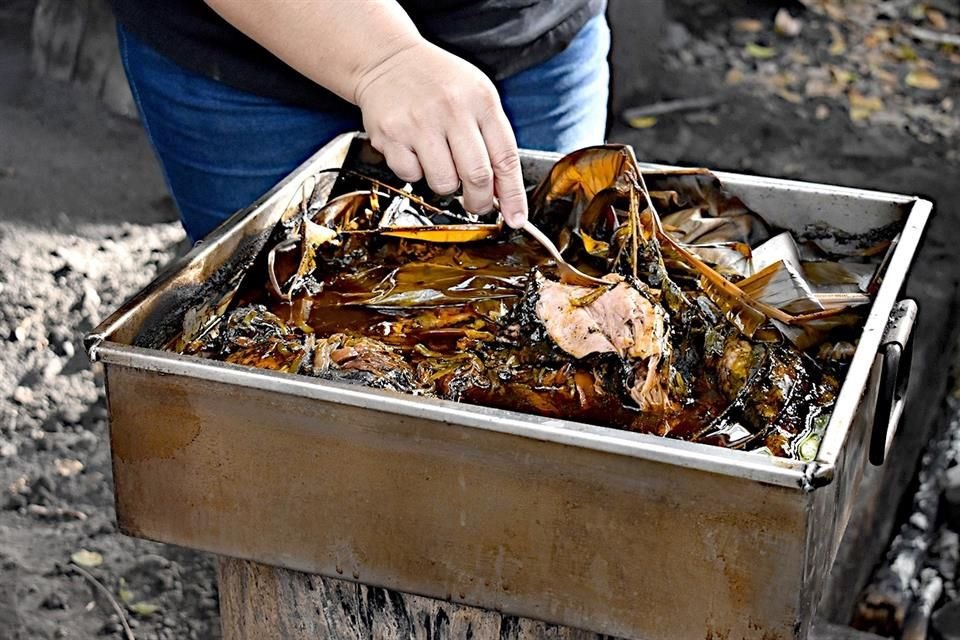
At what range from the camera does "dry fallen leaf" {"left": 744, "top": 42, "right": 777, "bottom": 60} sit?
5.74 meters

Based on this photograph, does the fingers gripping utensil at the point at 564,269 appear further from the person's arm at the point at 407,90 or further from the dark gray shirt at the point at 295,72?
the dark gray shirt at the point at 295,72

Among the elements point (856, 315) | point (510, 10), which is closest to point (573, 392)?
point (856, 315)

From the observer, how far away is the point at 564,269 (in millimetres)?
1524

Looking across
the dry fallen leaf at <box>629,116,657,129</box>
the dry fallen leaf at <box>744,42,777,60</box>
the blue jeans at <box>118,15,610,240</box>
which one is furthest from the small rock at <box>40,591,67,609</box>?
the dry fallen leaf at <box>744,42,777,60</box>

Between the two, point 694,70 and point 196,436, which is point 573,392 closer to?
point 196,436

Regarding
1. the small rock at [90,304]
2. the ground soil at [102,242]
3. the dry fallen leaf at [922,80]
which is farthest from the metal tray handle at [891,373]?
the dry fallen leaf at [922,80]

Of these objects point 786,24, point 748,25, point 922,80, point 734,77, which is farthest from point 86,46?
point 922,80

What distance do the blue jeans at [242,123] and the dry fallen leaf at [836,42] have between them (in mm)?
4022

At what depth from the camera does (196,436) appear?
4.43 ft

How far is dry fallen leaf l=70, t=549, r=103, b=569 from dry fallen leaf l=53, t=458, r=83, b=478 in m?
0.27

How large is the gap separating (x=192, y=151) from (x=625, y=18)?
321 centimetres

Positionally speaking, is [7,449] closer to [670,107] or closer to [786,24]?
[670,107]

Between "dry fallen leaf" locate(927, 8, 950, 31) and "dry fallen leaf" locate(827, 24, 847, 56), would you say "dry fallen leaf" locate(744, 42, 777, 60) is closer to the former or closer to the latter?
"dry fallen leaf" locate(827, 24, 847, 56)

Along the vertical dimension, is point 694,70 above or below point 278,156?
below
